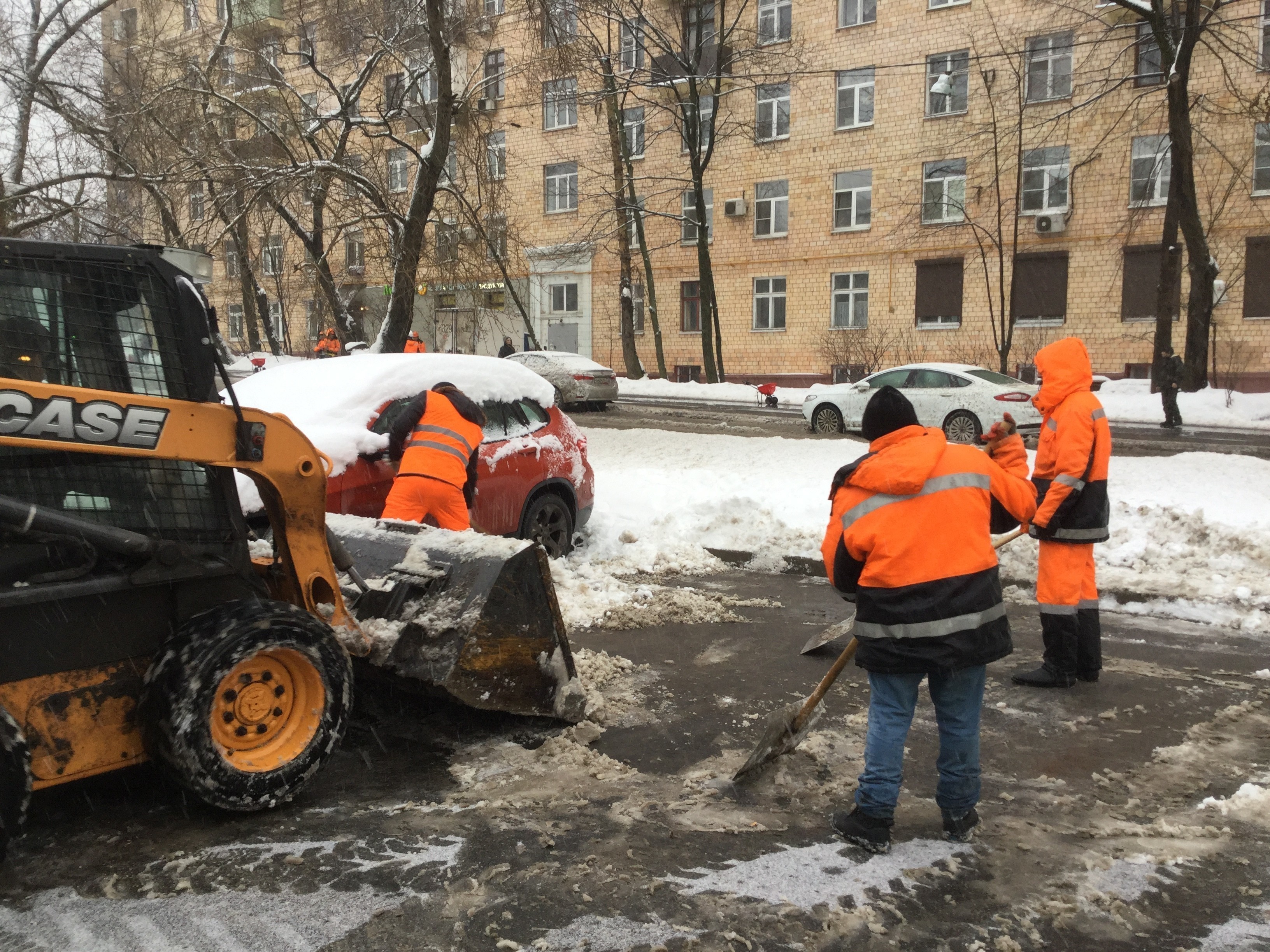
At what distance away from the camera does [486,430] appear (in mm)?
7508

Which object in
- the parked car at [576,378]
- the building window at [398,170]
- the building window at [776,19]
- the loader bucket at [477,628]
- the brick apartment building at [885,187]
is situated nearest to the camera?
the loader bucket at [477,628]

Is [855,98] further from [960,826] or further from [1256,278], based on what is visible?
[960,826]

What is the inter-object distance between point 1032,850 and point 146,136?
18.3 meters

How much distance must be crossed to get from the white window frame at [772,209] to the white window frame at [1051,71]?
7.49 metres

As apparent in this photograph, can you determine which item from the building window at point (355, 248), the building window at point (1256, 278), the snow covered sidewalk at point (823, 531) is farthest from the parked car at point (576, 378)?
the building window at point (1256, 278)

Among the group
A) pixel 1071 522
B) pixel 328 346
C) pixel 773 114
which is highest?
pixel 773 114

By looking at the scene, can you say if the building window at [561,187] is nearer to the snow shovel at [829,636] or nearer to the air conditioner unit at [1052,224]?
the air conditioner unit at [1052,224]

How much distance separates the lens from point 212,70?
18.7 m

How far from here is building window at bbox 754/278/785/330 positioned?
109 ft

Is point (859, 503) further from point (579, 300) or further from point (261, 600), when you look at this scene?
point (579, 300)

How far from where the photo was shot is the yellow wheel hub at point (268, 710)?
3730mm

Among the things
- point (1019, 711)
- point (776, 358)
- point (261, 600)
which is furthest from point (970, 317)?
point (261, 600)

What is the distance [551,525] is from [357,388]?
1.95m

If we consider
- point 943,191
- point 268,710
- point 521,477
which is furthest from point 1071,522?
point 943,191
